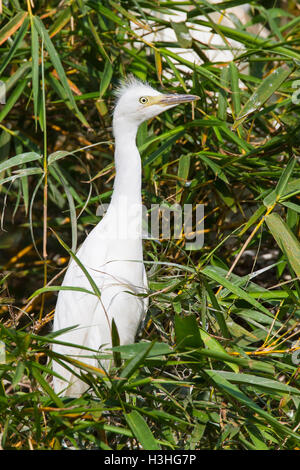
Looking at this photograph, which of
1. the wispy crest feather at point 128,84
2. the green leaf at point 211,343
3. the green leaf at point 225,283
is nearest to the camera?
the green leaf at point 211,343

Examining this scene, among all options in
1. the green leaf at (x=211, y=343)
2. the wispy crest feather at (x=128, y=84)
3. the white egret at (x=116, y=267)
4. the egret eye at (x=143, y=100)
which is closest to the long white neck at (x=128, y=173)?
the white egret at (x=116, y=267)

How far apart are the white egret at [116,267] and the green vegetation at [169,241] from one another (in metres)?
0.07

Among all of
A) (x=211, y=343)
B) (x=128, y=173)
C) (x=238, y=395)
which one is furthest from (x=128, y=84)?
(x=238, y=395)

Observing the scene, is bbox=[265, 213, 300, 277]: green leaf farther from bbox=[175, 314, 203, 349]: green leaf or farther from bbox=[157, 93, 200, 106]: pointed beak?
bbox=[157, 93, 200, 106]: pointed beak

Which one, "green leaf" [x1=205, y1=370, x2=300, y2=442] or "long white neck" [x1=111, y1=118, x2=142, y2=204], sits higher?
"long white neck" [x1=111, y1=118, x2=142, y2=204]

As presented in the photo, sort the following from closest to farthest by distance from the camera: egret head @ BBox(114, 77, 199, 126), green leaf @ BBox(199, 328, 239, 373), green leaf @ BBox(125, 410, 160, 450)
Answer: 1. green leaf @ BBox(125, 410, 160, 450)
2. green leaf @ BBox(199, 328, 239, 373)
3. egret head @ BBox(114, 77, 199, 126)

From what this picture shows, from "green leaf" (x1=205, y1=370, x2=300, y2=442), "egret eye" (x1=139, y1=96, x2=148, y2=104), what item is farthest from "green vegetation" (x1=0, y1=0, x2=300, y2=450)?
"egret eye" (x1=139, y1=96, x2=148, y2=104)

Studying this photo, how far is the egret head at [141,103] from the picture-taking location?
1771 millimetres

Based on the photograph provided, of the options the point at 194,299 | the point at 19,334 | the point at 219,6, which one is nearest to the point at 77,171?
the point at 219,6

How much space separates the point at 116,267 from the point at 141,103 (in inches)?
18.3

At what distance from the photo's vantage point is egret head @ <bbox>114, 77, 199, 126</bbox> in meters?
1.77

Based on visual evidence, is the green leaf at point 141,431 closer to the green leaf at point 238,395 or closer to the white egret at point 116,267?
the green leaf at point 238,395

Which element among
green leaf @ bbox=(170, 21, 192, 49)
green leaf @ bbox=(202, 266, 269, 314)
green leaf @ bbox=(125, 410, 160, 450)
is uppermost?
green leaf @ bbox=(170, 21, 192, 49)
